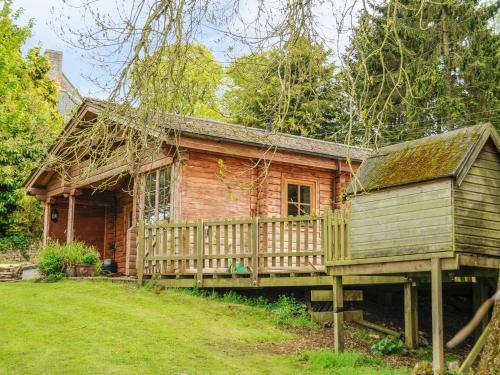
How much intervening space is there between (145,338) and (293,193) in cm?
977

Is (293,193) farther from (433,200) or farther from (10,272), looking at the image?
(433,200)

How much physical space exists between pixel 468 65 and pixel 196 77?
24.8 meters

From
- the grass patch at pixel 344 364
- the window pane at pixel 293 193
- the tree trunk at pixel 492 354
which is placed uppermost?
the window pane at pixel 293 193

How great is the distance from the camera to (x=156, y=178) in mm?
18656

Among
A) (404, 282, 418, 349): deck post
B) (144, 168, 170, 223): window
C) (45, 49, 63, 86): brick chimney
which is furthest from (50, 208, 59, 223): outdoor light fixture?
(45, 49, 63, 86): brick chimney

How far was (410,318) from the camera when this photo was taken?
12945 millimetres

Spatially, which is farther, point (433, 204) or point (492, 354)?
point (433, 204)

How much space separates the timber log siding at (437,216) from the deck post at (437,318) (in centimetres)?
33

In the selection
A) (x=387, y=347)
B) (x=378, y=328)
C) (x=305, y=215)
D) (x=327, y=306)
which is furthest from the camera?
(x=305, y=215)

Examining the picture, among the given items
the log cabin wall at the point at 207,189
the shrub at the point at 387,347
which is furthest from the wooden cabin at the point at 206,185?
the shrub at the point at 387,347

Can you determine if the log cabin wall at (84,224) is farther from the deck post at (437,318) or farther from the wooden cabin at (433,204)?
the deck post at (437,318)

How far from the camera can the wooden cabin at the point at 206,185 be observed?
17.4m

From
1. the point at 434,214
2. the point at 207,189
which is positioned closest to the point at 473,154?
the point at 434,214

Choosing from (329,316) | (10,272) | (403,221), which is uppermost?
(403,221)
